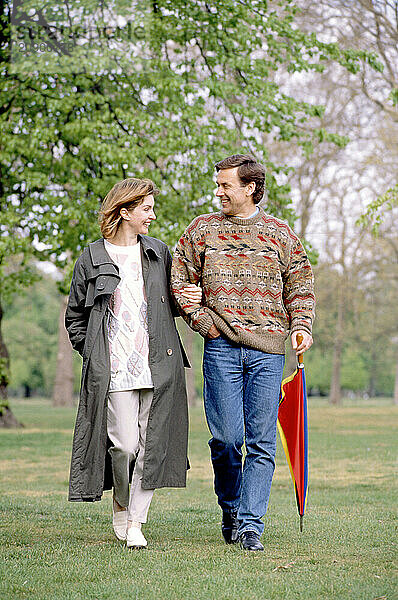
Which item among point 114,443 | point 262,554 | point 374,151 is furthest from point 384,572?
point 374,151

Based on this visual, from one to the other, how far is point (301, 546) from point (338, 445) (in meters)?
10.3

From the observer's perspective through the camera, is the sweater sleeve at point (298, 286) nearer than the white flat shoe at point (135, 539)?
No

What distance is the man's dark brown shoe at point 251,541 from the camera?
490cm

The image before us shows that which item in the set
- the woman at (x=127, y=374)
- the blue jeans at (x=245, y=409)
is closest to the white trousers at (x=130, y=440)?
the woman at (x=127, y=374)

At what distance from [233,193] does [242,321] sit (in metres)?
0.79

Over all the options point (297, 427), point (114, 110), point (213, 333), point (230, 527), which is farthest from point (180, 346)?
point (114, 110)

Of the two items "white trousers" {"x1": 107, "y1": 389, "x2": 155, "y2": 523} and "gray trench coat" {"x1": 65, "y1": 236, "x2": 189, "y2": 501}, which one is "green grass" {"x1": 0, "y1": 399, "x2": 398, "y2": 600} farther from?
"gray trench coat" {"x1": 65, "y1": 236, "x2": 189, "y2": 501}

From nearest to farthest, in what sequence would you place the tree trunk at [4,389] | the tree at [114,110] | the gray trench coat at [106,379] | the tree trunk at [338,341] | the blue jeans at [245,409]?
1. the gray trench coat at [106,379]
2. the blue jeans at [245,409]
3. the tree at [114,110]
4. the tree trunk at [4,389]
5. the tree trunk at [338,341]

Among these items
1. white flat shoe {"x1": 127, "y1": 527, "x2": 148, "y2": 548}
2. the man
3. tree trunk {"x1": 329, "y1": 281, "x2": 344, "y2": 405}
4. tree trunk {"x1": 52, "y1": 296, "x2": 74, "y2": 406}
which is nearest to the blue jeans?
the man

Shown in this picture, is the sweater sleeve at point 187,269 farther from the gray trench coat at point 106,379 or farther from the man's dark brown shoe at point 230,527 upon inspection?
the man's dark brown shoe at point 230,527

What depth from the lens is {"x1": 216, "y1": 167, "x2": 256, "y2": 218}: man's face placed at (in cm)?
531

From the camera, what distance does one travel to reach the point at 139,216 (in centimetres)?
535

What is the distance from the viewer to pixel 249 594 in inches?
151

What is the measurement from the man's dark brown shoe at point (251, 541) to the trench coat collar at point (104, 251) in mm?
1727
